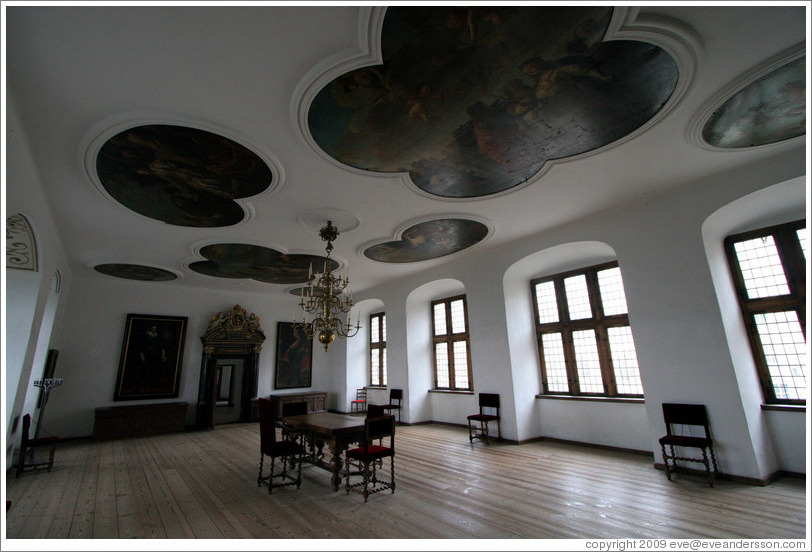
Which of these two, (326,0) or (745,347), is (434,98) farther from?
(745,347)

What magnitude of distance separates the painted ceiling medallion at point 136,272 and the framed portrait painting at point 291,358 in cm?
407

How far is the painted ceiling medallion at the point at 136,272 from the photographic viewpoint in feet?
29.6

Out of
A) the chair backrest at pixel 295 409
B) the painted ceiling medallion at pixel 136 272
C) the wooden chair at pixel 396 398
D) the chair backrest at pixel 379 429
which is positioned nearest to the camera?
the chair backrest at pixel 379 429

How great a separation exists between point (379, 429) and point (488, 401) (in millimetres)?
3913

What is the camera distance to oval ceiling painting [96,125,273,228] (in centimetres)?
415

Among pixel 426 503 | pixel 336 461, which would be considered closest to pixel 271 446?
pixel 336 461

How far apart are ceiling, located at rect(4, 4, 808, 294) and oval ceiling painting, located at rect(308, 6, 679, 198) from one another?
0.02 metres

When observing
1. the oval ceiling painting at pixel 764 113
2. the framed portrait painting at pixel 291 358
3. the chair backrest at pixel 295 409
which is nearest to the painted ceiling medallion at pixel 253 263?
the framed portrait painting at pixel 291 358

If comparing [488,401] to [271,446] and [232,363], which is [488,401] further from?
[232,363]

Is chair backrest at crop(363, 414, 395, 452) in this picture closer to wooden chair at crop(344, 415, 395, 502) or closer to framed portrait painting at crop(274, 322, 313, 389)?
wooden chair at crop(344, 415, 395, 502)

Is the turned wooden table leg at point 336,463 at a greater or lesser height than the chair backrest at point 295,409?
lesser

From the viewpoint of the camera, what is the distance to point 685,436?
17.9 ft

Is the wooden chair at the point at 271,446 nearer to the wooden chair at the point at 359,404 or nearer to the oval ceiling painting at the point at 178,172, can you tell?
the oval ceiling painting at the point at 178,172

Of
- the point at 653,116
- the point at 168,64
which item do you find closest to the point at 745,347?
the point at 653,116
